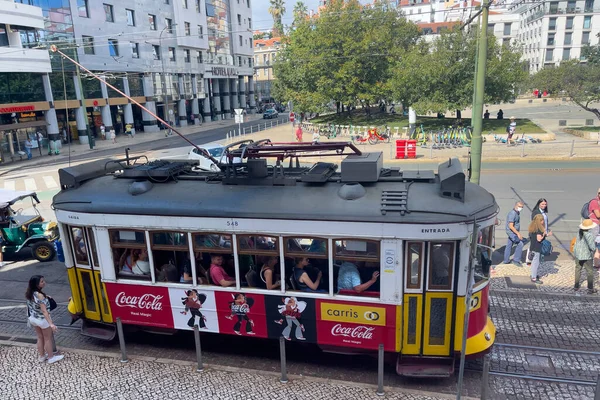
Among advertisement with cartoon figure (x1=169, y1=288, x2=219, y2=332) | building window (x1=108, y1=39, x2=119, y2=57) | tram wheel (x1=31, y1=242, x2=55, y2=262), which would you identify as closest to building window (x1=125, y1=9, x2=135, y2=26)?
building window (x1=108, y1=39, x2=119, y2=57)

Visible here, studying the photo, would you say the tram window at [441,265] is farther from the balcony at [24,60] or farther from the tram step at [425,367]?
the balcony at [24,60]

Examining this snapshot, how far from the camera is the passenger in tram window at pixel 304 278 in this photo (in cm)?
667

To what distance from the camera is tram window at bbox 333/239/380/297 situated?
20.8 feet

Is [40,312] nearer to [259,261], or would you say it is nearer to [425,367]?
[259,261]

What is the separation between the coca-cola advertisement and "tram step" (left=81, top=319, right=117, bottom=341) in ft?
1.23

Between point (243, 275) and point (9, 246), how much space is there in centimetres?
947

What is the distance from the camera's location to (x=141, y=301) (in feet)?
24.8

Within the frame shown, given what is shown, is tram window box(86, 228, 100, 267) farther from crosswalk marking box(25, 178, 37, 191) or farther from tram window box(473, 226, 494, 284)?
crosswalk marking box(25, 178, 37, 191)

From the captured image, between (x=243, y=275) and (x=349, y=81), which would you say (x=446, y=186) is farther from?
(x=349, y=81)

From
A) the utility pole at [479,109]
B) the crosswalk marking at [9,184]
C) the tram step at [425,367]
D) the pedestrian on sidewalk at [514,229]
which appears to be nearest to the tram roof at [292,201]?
the tram step at [425,367]

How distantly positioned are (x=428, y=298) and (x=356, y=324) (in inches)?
42.3

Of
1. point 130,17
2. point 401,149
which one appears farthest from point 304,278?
point 130,17

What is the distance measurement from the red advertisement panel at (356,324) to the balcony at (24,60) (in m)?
32.9

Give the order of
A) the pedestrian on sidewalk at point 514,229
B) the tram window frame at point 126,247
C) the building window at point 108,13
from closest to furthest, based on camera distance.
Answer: the tram window frame at point 126,247, the pedestrian on sidewalk at point 514,229, the building window at point 108,13
